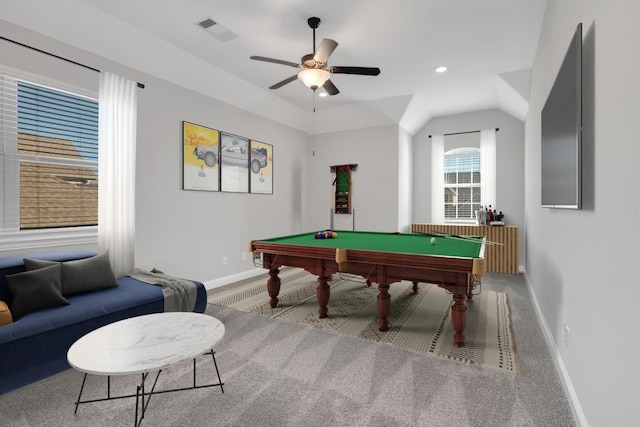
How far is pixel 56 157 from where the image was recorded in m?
2.86

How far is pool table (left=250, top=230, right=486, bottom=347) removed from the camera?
2.42 m

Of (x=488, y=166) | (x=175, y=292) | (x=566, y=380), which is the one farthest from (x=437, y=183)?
(x=175, y=292)

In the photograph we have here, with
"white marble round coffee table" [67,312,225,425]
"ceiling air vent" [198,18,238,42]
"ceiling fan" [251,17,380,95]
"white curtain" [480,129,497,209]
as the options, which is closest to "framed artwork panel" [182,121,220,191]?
"ceiling air vent" [198,18,238,42]

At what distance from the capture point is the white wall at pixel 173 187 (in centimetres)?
287

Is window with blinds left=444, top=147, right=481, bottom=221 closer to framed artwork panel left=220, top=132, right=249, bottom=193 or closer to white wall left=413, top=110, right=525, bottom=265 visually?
white wall left=413, top=110, right=525, bottom=265

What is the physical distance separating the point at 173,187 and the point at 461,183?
16.3 ft

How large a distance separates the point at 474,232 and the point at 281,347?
4056 mm

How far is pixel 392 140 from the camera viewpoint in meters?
5.53

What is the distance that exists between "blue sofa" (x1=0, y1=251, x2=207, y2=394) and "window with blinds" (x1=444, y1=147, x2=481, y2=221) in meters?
5.20

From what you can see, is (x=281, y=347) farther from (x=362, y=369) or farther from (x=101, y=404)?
(x=101, y=404)

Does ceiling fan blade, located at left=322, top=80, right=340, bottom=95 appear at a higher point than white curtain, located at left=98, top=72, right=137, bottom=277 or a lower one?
higher

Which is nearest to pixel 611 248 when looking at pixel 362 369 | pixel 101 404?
pixel 362 369

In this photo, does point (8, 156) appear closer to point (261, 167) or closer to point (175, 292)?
point (175, 292)

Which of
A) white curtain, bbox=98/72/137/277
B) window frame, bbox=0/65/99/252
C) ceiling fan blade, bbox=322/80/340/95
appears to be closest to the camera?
window frame, bbox=0/65/99/252
